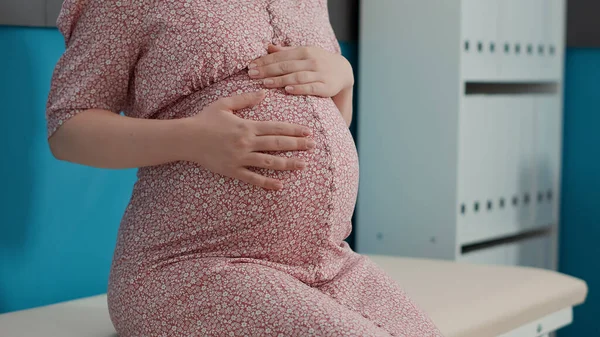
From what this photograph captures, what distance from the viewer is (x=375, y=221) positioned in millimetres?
2592

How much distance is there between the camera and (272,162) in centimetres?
123

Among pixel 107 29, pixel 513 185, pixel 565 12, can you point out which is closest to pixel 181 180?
pixel 107 29

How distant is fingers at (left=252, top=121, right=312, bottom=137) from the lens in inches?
48.7

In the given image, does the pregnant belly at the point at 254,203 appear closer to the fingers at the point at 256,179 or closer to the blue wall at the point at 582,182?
the fingers at the point at 256,179

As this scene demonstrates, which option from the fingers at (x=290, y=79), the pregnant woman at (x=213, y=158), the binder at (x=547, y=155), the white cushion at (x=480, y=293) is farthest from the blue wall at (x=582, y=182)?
the fingers at (x=290, y=79)

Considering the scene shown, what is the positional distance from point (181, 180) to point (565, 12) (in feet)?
6.81

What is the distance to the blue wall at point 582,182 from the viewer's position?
9.60 ft

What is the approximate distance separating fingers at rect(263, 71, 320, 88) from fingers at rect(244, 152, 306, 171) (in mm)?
132

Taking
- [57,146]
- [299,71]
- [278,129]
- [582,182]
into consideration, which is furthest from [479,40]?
[57,146]

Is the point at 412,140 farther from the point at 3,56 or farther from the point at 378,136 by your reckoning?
the point at 3,56

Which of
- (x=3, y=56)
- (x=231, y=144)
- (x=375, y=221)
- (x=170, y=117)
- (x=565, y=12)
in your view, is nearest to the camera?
(x=231, y=144)

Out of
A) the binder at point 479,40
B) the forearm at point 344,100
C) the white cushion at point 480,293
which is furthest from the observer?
the binder at point 479,40

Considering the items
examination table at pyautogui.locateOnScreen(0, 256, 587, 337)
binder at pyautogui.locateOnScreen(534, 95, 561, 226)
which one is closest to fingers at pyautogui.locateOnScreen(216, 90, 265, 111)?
examination table at pyautogui.locateOnScreen(0, 256, 587, 337)

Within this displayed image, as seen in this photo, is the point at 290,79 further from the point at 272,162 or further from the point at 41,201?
the point at 41,201
